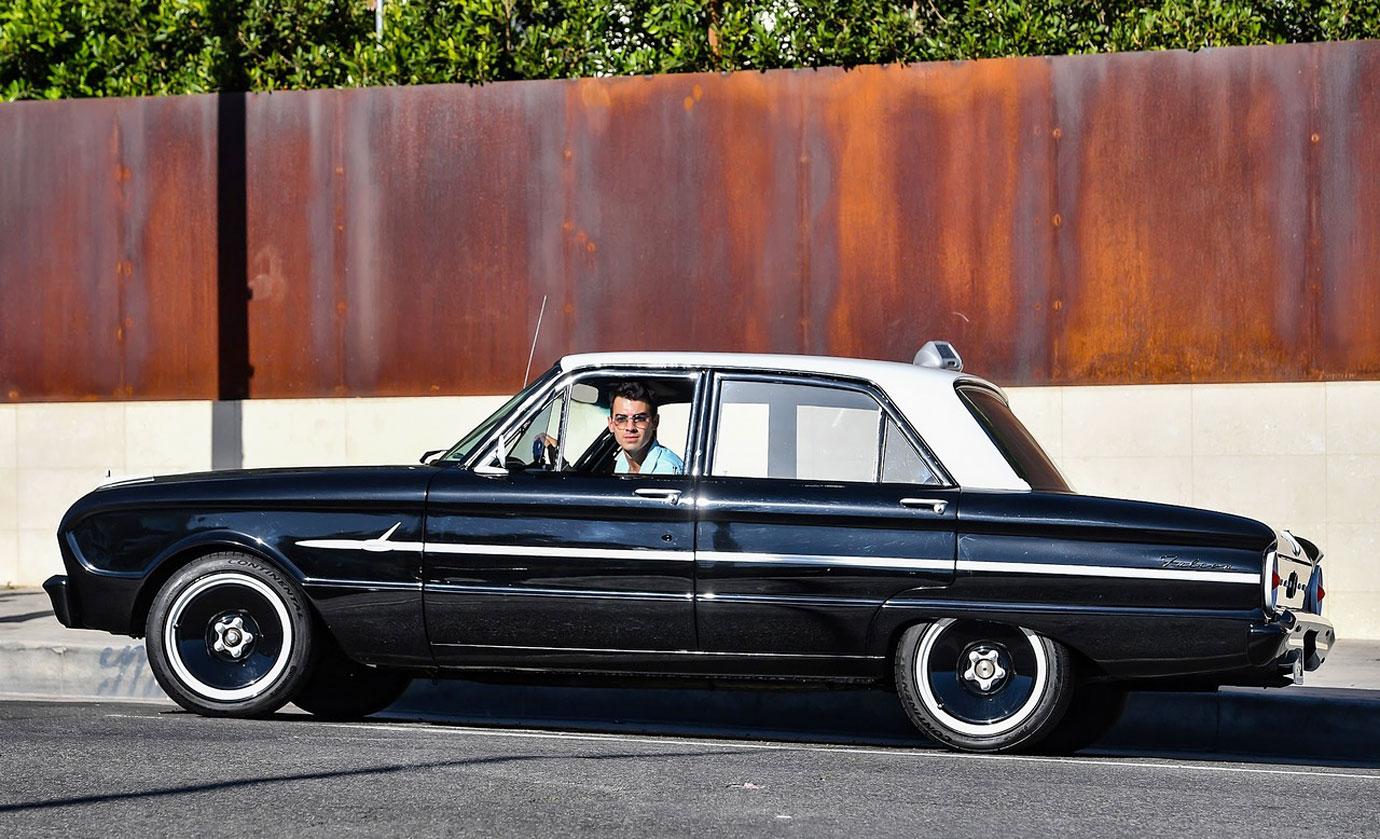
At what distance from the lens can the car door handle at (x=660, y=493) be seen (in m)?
6.81

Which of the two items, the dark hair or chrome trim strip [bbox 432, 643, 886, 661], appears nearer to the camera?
chrome trim strip [bbox 432, 643, 886, 661]

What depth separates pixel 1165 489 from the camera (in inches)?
420

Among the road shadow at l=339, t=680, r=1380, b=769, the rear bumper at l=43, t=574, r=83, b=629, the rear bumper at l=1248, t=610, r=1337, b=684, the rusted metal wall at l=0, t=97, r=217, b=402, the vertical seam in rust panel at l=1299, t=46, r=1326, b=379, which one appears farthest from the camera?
the rusted metal wall at l=0, t=97, r=217, b=402

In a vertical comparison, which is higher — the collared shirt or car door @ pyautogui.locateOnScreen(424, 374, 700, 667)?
the collared shirt

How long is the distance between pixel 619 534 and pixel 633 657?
46 cm

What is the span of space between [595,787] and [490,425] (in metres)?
1.91

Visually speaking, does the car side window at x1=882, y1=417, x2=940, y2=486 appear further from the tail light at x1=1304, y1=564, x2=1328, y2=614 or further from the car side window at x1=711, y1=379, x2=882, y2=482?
the tail light at x1=1304, y1=564, x2=1328, y2=614

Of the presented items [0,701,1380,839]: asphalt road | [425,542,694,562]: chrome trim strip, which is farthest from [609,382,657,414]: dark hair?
[0,701,1380,839]: asphalt road

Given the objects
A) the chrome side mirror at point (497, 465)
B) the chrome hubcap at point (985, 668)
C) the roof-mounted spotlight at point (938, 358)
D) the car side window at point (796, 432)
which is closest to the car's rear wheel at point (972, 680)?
the chrome hubcap at point (985, 668)

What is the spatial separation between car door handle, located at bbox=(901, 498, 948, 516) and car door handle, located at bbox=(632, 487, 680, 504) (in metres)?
0.84

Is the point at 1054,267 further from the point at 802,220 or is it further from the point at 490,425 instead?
the point at 490,425

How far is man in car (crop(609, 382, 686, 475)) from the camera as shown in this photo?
7.16 metres

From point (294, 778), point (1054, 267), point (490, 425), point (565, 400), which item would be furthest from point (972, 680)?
Result: point (1054, 267)

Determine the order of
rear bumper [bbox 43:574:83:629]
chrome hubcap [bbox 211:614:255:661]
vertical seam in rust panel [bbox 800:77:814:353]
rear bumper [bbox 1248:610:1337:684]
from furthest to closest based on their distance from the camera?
vertical seam in rust panel [bbox 800:77:814:353] < rear bumper [bbox 43:574:83:629] < chrome hubcap [bbox 211:614:255:661] < rear bumper [bbox 1248:610:1337:684]
